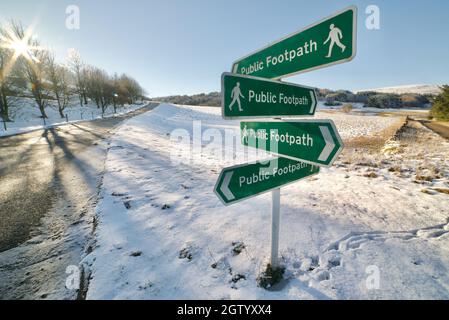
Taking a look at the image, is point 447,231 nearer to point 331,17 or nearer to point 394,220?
point 394,220

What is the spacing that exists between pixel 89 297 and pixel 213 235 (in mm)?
1719

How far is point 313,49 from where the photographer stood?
1.71 meters

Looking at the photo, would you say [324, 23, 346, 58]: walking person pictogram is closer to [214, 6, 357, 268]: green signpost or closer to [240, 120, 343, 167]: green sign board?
[214, 6, 357, 268]: green signpost

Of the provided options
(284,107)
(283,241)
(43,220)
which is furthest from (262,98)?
(43,220)

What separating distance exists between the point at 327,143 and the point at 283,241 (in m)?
1.93

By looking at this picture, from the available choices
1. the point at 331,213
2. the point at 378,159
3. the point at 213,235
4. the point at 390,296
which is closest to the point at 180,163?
the point at 213,235

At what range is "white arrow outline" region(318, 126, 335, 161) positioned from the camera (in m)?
1.65

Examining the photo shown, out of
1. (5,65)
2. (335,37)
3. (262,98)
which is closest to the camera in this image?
(335,37)

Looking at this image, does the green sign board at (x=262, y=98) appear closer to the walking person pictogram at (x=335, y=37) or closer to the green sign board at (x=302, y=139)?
the green sign board at (x=302, y=139)

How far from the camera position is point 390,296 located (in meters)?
2.10

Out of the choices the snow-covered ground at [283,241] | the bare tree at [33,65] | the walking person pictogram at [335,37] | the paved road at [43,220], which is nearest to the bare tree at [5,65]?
the bare tree at [33,65]

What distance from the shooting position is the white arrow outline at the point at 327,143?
1.65 metres

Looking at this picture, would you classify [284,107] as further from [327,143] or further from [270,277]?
[270,277]

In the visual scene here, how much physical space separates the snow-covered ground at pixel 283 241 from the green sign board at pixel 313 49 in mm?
2363
